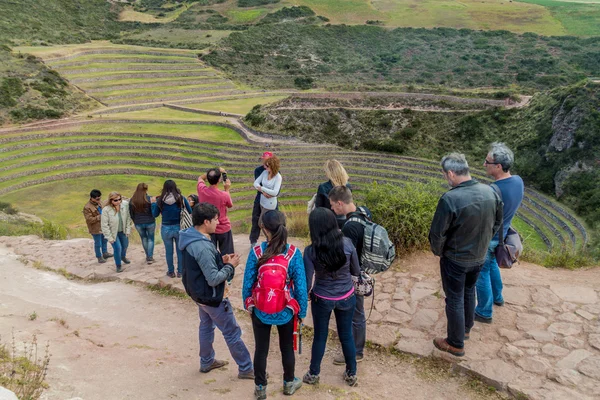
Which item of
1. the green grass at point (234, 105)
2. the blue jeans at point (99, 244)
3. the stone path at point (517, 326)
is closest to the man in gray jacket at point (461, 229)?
the stone path at point (517, 326)

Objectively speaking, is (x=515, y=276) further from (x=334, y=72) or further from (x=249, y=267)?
(x=334, y=72)

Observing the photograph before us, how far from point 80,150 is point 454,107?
2595 centimetres

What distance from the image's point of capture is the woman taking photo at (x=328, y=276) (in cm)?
301

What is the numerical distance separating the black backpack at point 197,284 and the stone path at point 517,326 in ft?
6.25

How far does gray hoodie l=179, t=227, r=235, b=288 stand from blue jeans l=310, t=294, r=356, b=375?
2.40ft

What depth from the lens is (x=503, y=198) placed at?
159 inches

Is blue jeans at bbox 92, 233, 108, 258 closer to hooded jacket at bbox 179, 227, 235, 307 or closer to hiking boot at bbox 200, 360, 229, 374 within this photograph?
hiking boot at bbox 200, 360, 229, 374

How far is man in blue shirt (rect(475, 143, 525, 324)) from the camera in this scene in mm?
3916

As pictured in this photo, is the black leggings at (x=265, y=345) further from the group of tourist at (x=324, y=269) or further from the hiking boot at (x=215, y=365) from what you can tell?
the hiking boot at (x=215, y=365)

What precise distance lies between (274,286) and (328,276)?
463 mm

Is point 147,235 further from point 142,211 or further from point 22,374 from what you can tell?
point 22,374

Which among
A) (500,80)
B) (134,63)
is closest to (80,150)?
(134,63)

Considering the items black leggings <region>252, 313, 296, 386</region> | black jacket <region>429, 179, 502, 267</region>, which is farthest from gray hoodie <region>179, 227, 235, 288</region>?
black jacket <region>429, 179, 502, 267</region>

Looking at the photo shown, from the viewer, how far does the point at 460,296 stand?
363 cm
